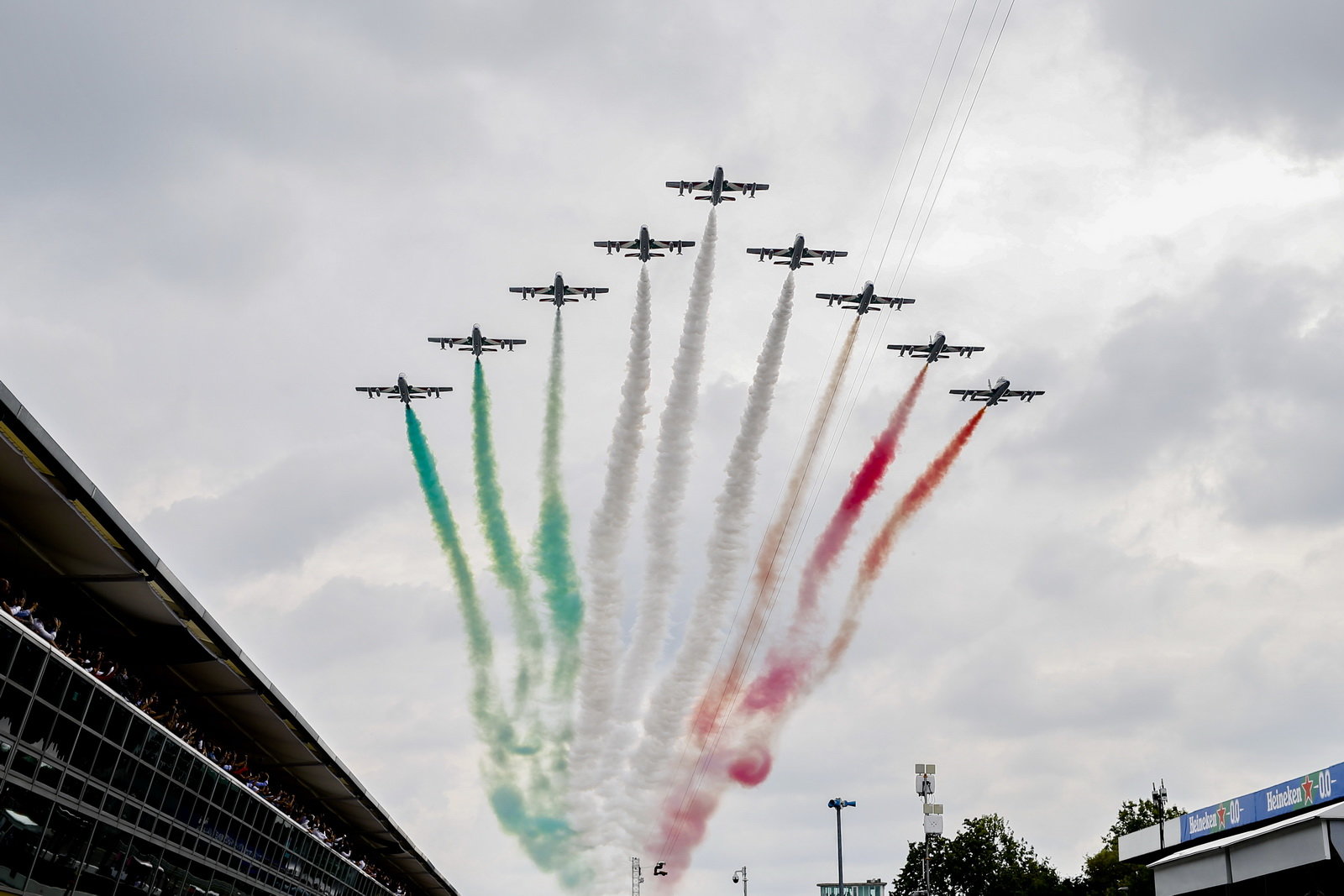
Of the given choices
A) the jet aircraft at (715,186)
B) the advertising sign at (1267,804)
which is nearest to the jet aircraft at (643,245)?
the jet aircraft at (715,186)

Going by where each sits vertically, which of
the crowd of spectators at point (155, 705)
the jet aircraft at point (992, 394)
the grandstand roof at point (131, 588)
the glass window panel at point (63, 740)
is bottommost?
the glass window panel at point (63, 740)

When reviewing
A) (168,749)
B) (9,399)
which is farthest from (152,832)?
(9,399)

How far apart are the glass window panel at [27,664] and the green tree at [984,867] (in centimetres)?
9624

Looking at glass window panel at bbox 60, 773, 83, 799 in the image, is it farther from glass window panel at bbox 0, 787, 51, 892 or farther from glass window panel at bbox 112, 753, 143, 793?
glass window panel at bbox 112, 753, 143, 793

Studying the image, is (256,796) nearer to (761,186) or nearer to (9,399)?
(9,399)

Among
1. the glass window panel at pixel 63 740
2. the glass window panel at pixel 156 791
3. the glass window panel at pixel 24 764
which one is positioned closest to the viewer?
the glass window panel at pixel 24 764

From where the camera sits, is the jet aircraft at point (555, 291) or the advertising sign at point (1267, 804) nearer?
the advertising sign at point (1267, 804)

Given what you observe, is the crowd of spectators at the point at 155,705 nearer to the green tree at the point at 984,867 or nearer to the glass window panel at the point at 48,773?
the glass window panel at the point at 48,773

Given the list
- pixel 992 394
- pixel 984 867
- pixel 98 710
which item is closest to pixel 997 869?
pixel 984 867

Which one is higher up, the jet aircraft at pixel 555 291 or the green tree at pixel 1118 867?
the jet aircraft at pixel 555 291

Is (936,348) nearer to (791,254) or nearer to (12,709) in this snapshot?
(791,254)

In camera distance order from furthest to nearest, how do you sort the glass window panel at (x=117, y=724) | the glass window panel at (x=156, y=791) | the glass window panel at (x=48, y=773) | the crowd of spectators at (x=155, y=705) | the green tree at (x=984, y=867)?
the green tree at (x=984, y=867) → the glass window panel at (x=156, y=791) → the glass window panel at (x=117, y=724) → the crowd of spectators at (x=155, y=705) → the glass window panel at (x=48, y=773)

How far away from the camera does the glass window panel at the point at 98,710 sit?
28.0 meters

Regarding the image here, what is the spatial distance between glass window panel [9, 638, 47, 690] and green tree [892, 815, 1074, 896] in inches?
3789
